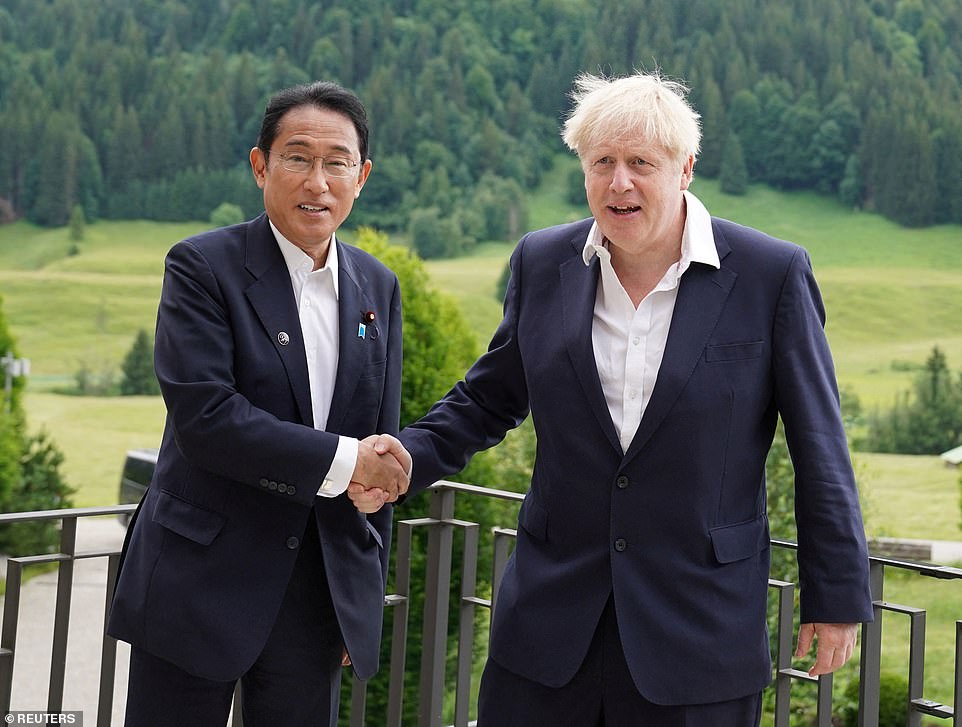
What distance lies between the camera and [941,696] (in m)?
25.6

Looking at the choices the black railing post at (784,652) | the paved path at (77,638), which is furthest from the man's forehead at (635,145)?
the paved path at (77,638)

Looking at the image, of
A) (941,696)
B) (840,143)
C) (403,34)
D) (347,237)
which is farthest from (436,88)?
(941,696)

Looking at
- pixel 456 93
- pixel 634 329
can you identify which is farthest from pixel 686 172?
pixel 456 93

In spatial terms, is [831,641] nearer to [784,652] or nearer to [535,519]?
[535,519]

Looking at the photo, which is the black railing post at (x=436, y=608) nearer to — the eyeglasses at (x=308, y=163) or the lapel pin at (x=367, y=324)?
the lapel pin at (x=367, y=324)

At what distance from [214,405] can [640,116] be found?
Result: 0.74 meters

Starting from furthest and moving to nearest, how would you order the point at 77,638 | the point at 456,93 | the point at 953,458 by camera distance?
the point at 456,93 → the point at 953,458 → the point at 77,638

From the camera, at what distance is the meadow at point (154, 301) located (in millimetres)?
31281

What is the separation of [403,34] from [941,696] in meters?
23.4

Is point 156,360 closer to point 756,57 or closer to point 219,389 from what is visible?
point 219,389

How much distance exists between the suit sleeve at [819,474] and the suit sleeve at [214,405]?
680 millimetres

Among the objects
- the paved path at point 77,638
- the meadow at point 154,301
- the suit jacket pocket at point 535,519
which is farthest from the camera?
the meadow at point 154,301

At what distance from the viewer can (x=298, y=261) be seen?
6.18 ft

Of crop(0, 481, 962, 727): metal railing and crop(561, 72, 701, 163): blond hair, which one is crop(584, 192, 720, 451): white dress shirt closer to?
crop(561, 72, 701, 163): blond hair
